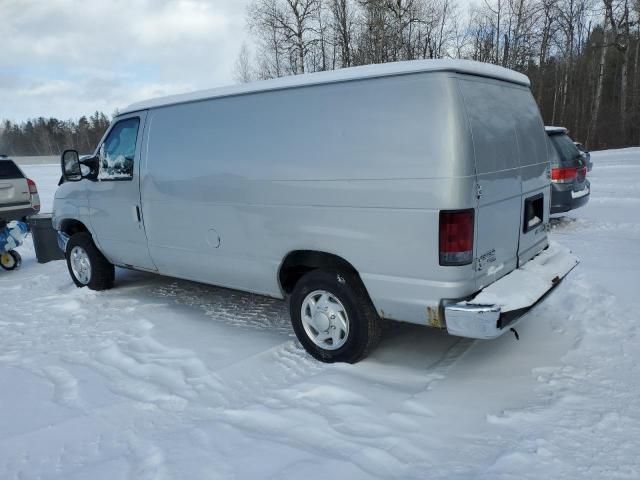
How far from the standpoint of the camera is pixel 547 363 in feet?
12.4

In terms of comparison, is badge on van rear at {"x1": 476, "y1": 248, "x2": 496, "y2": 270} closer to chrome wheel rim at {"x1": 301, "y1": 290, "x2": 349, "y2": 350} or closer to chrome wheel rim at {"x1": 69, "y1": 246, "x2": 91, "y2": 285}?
chrome wheel rim at {"x1": 301, "y1": 290, "x2": 349, "y2": 350}

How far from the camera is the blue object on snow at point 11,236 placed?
7.50m

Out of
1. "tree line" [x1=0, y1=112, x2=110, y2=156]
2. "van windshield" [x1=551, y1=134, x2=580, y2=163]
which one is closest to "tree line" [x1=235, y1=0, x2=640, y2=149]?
"van windshield" [x1=551, y1=134, x2=580, y2=163]

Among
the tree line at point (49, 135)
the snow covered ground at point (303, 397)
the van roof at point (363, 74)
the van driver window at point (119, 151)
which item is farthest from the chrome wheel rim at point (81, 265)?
the tree line at point (49, 135)

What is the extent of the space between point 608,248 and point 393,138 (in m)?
5.28

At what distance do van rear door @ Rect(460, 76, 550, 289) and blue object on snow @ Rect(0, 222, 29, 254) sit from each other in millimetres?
7132

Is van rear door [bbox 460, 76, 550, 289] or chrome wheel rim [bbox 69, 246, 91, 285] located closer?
van rear door [bbox 460, 76, 550, 289]

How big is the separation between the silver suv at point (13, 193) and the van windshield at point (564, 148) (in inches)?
374

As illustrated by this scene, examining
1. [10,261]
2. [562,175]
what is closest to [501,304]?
[562,175]

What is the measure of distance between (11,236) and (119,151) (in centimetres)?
337

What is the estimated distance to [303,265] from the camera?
418cm

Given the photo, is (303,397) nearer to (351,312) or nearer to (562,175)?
(351,312)

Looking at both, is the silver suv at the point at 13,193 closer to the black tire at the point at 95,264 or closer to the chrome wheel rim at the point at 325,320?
the black tire at the point at 95,264

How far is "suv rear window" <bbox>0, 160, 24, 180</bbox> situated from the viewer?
869 cm
